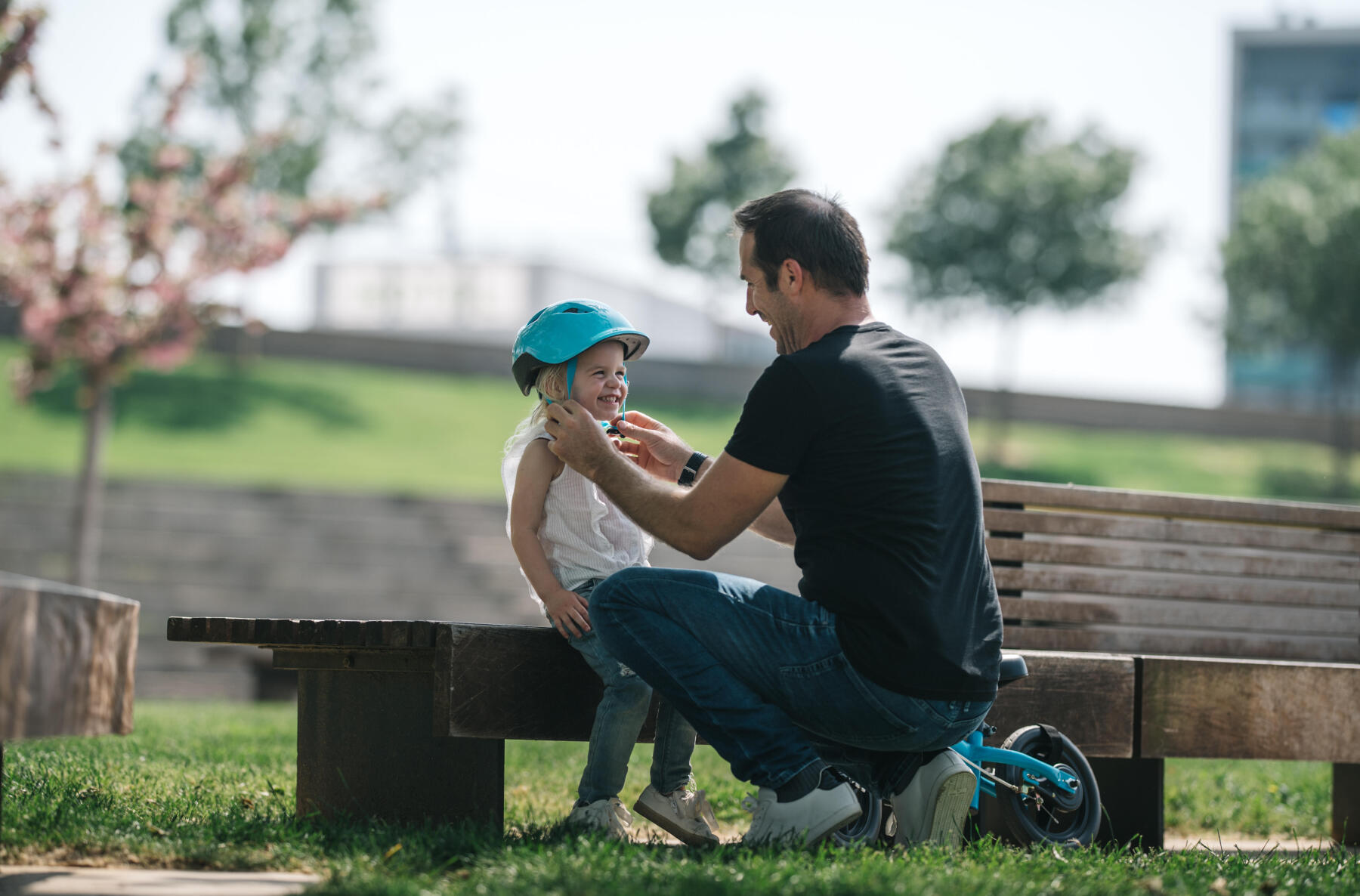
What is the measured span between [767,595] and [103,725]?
4.97ft

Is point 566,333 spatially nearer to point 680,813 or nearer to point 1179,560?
point 680,813

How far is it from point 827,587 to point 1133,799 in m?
2.00

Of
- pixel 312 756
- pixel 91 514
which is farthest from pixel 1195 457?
pixel 312 756

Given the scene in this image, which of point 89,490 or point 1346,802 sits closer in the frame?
point 1346,802

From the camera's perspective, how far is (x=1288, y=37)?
242ft

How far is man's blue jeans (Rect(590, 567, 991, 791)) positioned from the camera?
3217 millimetres

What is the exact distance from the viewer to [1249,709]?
4293mm

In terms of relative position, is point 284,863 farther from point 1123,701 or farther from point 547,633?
point 1123,701

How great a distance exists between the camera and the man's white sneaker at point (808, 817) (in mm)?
3139

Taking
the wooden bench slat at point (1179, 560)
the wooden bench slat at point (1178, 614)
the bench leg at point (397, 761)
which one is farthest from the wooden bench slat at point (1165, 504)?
the bench leg at point (397, 761)

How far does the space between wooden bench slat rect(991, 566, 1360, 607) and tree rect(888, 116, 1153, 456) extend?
25516mm

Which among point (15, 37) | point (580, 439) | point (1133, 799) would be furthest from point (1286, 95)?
point (580, 439)

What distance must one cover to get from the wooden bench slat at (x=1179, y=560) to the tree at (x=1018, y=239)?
2547cm

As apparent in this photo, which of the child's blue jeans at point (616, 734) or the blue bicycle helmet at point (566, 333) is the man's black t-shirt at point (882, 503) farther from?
the blue bicycle helmet at point (566, 333)
